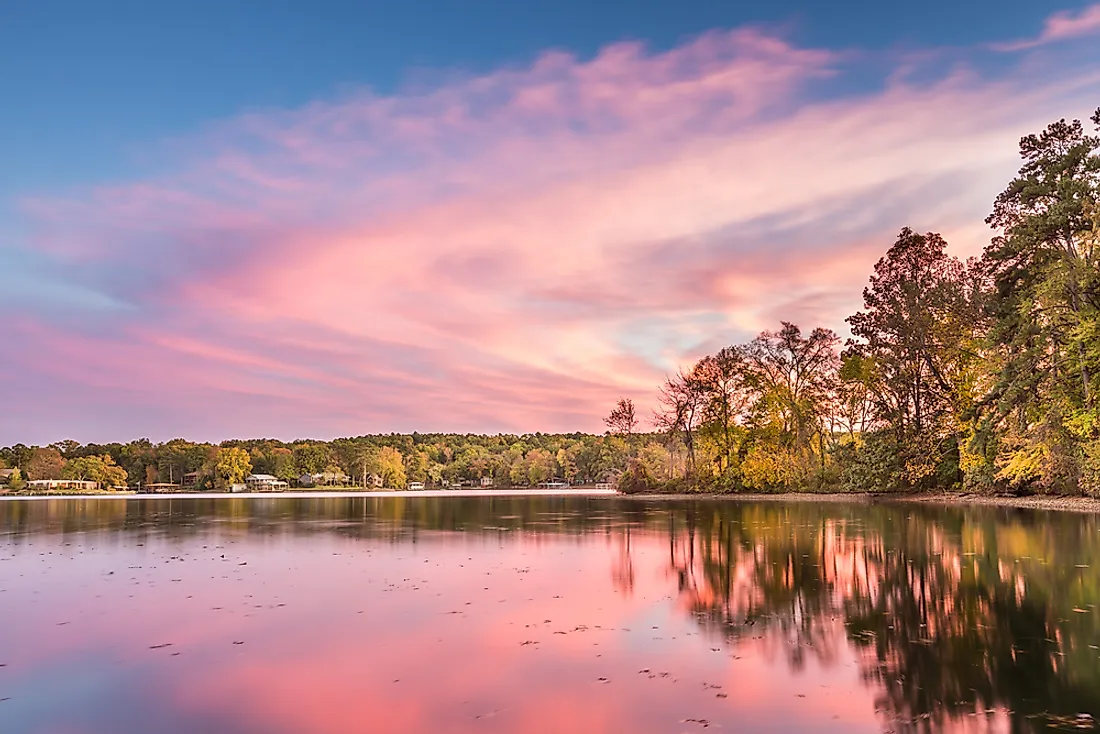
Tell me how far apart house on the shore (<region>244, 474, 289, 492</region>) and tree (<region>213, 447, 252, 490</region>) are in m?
3.64

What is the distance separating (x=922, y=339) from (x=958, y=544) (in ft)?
103

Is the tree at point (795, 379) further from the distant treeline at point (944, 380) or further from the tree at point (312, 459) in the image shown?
the tree at point (312, 459)

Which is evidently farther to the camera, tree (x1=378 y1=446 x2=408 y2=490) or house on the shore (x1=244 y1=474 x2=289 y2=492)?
house on the shore (x1=244 y1=474 x2=289 y2=492)

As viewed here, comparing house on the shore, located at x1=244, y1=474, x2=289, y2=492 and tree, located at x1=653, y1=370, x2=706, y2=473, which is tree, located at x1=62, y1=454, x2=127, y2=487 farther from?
tree, located at x1=653, y1=370, x2=706, y2=473

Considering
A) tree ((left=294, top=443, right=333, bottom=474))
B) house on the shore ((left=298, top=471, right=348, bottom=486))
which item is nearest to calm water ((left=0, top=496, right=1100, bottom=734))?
house on the shore ((left=298, top=471, right=348, bottom=486))

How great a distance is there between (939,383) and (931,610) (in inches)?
1688

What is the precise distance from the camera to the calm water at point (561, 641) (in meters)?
6.79

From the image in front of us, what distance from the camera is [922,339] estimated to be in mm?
47719

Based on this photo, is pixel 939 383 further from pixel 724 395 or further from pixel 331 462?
pixel 331 462

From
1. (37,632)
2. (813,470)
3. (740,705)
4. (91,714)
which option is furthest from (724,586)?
(813,470)

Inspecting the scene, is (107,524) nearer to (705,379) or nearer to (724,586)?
(724,586)

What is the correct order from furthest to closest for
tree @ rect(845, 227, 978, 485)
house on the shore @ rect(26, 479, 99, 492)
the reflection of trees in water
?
house on the shore @ rect(26, 479, 99, 492) → tree @ rect(845, 227, 978, 485) → the reflection of trees in water

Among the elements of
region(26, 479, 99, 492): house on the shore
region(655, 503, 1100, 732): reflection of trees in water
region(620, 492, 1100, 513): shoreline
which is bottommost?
region(26, 479, 99, 492): house on the shore

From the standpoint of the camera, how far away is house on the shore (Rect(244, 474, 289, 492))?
147 meters
